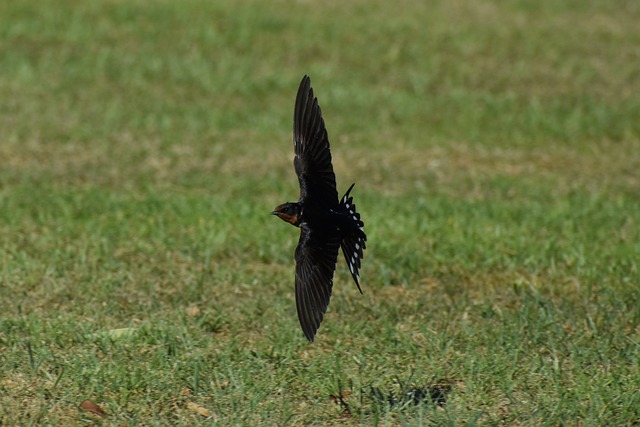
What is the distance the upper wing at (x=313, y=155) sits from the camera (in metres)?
5.59

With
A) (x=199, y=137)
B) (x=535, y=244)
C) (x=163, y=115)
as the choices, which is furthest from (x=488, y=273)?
(x=163, y=115)

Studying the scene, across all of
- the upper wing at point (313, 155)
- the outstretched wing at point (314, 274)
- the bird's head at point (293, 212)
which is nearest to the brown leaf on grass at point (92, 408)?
the outstretched wing at point (314, 274)

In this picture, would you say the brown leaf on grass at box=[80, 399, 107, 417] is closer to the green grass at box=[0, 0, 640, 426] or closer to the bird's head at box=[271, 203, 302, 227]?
the green grass at box=[0, 0, 640, 426]

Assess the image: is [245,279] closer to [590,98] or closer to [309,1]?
[590,98]

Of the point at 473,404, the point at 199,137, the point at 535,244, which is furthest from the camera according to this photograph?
the point at 199,137

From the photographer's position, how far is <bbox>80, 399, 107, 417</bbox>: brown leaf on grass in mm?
5078

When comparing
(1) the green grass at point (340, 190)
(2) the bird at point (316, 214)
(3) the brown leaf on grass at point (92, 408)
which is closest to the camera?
(3) the brown leaf on grass at point (92, 408)

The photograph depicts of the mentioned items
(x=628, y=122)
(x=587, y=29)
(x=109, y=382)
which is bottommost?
(x=109, y=382)

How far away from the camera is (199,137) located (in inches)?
443

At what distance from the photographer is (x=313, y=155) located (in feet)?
18.4

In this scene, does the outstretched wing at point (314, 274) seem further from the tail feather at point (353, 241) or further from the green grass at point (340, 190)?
the green grass at point (340, 190)

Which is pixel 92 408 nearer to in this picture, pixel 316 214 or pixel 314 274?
pixel 314 274

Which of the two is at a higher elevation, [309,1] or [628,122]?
[309,1]

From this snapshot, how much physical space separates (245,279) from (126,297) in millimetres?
843
